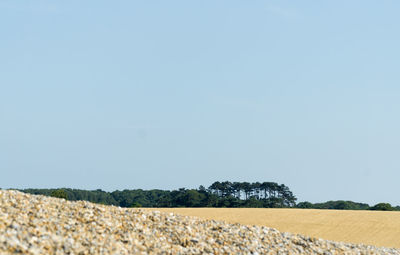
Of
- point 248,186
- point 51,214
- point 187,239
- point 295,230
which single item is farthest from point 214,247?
point 248,186

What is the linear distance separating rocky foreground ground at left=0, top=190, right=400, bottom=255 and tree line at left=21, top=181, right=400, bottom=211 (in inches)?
2102

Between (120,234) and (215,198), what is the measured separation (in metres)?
60.7

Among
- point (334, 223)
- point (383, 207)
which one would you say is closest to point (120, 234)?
point (334, 223)

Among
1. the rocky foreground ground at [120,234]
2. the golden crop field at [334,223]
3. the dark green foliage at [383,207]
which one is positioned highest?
the dark green foliage at [383,207]

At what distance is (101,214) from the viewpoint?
16.4 metres

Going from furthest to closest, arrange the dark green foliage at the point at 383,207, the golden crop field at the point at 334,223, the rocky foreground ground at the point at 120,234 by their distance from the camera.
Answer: the dark green foliage at the point at 383,207 < the golden crop field at the point at 334,223 < the rocky foreground ground at the point at 120,234

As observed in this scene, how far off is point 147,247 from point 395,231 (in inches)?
1056

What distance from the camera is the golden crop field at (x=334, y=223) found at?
33.2 m

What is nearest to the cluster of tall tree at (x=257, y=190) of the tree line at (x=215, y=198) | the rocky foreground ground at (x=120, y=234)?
the tree line at (x=215, y=198)

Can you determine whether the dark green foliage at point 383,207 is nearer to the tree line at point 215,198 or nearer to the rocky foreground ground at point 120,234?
the tree line at point 215,198

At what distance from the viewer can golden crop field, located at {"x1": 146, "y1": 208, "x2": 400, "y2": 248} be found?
109 ft

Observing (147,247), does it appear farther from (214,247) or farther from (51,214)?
(51,214)

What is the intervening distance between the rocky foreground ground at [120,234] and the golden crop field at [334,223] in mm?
14363

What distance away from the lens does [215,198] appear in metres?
74.9
